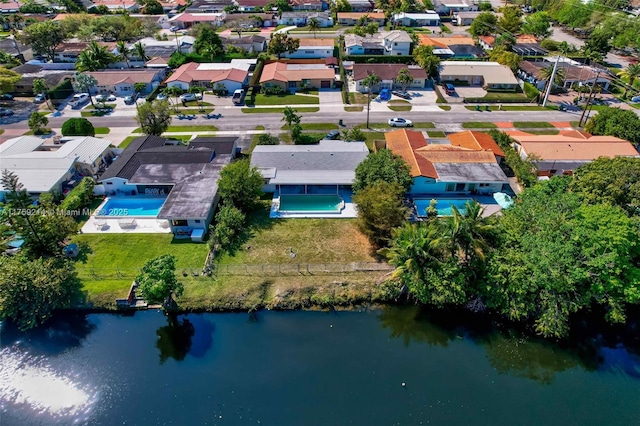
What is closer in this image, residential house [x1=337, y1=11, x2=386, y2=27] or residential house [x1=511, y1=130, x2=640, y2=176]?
residential house [x1=511, y1=130, x2=640, y2=176]

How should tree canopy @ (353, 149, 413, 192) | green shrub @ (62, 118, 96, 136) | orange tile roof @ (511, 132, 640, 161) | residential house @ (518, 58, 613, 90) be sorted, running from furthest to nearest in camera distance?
residential house @ (518, 58, 613, 90) < green shrub @ (62, 118, 96, 136) < orange tile roof @ (511, 132, 640, 161) < tree canopy @ (353, 149, 413, 192)

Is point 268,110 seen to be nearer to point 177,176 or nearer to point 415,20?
point 177,176

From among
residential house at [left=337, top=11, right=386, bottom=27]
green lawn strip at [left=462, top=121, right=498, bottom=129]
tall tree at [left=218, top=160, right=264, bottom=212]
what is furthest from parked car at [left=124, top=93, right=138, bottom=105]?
residential house at [left=337, top=11, right=386, bottom=27]

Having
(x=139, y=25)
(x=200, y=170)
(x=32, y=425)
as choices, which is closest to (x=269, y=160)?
(x=200, y=170)

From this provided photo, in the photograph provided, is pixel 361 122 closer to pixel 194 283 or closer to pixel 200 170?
pixel 200 170

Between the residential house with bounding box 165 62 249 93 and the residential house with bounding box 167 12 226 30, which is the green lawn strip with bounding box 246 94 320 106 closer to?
the residential house with bounding box 165 62 249 93

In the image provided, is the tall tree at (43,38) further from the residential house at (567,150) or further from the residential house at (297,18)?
the residential house at (567,150)
